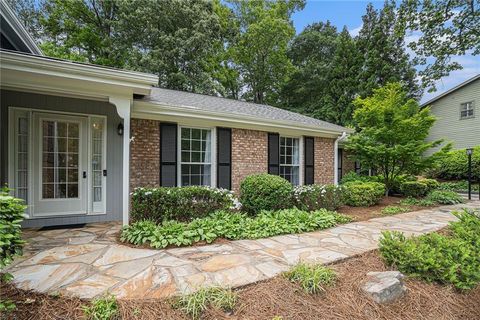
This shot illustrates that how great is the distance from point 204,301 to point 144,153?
424 cm

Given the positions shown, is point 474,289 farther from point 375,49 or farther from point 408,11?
point 375,49

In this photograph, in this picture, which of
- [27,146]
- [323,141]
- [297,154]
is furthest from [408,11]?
[27,146]

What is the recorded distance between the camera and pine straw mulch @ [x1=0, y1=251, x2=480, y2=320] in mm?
2215

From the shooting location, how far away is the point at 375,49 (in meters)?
18.8

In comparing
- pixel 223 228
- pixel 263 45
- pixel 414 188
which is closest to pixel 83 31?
pixel 263 45

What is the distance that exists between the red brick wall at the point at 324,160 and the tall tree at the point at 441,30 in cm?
477

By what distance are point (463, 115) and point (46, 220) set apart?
21262mm

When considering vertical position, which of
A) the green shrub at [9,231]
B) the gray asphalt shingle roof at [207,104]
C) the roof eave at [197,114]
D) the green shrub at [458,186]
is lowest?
the green shrub at [458,186]

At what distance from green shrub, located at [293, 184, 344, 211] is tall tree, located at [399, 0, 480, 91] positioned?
689cm

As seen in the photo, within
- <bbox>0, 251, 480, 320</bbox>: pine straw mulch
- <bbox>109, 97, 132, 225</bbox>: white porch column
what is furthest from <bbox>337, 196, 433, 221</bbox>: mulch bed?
<bbox>109, 97, 132, 225</bbox>: white porch column

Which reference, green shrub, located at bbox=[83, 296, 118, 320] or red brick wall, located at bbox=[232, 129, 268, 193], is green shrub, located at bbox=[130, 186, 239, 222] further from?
green shrub, located at bbox=[83, 296, 118, 320]

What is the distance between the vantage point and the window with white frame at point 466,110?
15.6 meters

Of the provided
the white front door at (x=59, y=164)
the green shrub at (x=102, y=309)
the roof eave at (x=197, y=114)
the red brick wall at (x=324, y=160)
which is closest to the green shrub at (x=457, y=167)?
the red brick wall at (x=324, y=160)

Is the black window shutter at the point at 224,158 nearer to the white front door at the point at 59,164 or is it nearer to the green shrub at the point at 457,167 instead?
the white front door at the point at 59,164
